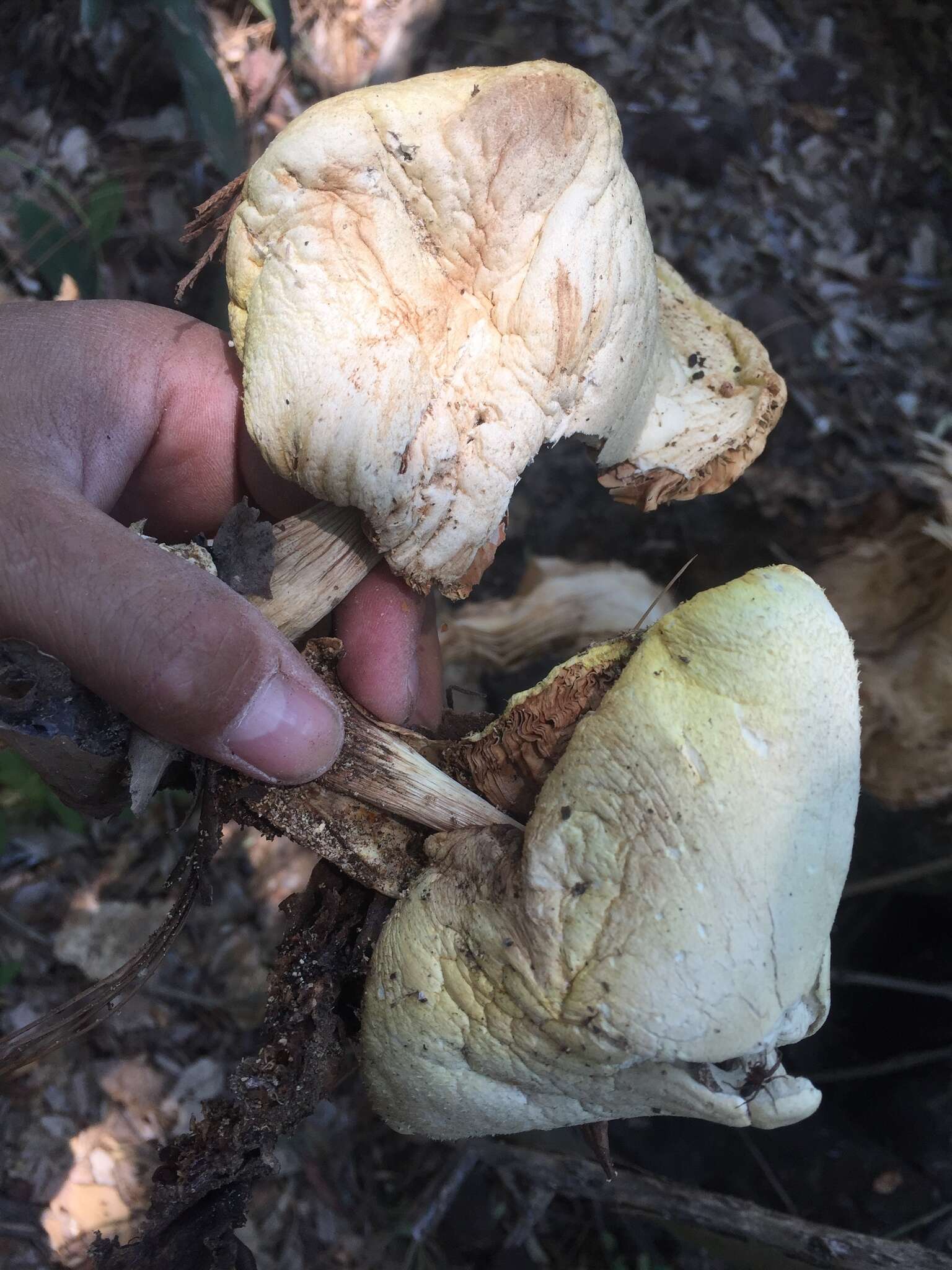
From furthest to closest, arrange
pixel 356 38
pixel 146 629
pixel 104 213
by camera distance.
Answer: pixel 356 38 < pixel 104 213 < pixel 146 629

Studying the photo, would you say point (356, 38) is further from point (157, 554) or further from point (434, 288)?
point (157, 554)

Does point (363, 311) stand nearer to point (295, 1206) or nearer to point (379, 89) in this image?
point (379, 89)

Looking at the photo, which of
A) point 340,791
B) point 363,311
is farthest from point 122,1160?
point 363,311

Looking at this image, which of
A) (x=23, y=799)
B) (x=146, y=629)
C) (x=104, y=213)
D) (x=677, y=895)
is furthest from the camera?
(x=104, y=213)

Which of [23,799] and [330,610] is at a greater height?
[330,610]

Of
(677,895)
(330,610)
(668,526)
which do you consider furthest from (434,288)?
(668,526)

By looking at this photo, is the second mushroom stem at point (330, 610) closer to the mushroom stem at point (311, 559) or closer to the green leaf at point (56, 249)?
the mushroom stem at point (311, 559)
